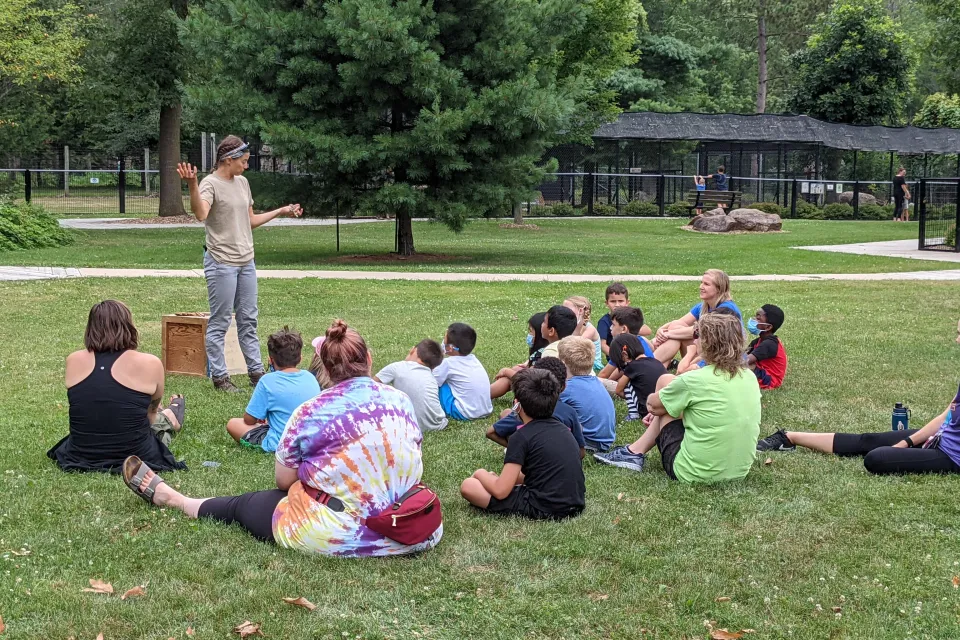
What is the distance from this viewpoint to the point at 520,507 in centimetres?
547

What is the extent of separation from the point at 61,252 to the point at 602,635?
18.8 meters

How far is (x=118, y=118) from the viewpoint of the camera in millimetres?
47281

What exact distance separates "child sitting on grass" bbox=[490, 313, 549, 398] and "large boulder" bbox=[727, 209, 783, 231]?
73.2ft

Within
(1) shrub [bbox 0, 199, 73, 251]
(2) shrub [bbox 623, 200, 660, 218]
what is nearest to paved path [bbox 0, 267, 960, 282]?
(1) shrub [bbox 0, 199, 73, 251]

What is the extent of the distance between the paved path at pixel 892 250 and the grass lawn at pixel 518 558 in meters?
13.8

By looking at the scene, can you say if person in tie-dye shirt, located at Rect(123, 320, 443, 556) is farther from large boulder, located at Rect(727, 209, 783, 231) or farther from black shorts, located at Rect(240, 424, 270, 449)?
large boulder, located at Rect(727, 209, 783, 231)

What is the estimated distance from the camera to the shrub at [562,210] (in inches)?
1415

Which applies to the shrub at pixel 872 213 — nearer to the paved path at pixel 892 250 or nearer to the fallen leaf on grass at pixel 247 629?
the paved path at pixel 892 250

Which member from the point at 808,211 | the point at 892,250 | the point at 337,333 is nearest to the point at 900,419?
the point at 337,333

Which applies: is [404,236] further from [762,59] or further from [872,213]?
[762,59]

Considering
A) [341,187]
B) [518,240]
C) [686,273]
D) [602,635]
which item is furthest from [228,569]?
[518,240]

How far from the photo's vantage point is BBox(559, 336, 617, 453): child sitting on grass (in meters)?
6.76

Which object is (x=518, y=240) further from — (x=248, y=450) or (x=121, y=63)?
(x=248, y=450)

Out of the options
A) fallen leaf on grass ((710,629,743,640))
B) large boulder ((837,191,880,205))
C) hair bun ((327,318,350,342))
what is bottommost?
fallen leaf on grass ((710,629,743,640))
